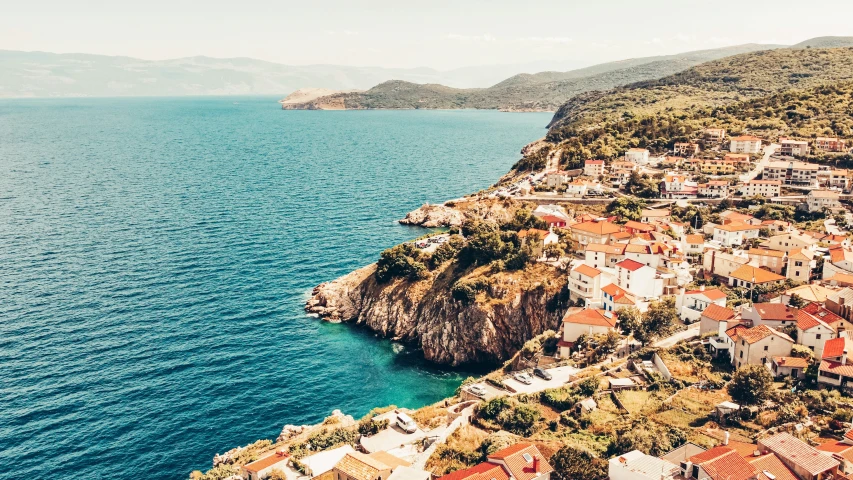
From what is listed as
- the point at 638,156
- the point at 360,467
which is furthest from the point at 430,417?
the point at 638,156

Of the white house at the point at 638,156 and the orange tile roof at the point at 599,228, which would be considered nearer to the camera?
the orange tile roof at the point at 599,228

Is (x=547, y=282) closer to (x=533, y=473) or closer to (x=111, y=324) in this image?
(x=533, y=473)

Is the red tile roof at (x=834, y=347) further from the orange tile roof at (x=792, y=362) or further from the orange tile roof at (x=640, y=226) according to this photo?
A: the orange tile roof at (x=640, y=226)

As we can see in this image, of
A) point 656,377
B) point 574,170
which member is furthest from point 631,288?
point 574,170

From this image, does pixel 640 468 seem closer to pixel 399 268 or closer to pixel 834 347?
pixel 834 347

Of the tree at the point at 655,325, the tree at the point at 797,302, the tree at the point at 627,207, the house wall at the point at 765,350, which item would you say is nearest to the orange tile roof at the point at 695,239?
the tree at the point at 627,207

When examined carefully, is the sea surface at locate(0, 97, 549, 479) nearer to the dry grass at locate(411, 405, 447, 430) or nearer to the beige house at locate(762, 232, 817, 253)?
the dry grass at locate(411, 405, 447, 430)
